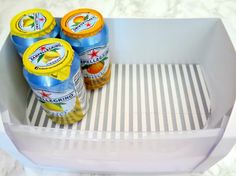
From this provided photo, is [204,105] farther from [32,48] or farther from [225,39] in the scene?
[32,48]

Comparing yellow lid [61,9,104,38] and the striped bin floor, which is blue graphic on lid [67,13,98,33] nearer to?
yellow lid [61,9,104,38]

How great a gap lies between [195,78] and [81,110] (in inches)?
12.0

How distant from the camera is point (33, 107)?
58 cm

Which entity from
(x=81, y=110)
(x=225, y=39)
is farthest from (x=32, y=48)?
(x=225, y=39)

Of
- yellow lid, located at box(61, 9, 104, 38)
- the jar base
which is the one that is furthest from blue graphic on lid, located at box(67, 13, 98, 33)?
the jar base

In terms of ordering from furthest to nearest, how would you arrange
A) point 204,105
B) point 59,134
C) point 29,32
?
point 204,105
point 29,32
point 59,134

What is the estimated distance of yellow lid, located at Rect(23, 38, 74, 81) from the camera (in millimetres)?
410

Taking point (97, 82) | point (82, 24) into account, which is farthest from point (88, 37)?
point (97, 82)

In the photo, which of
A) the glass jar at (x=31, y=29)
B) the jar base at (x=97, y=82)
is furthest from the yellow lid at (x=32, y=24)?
the jar base at (x=97, y=82)

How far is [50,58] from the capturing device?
426mm

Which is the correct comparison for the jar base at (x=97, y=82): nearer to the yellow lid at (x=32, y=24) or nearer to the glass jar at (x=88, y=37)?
the glass jar at (x=88, y=37)

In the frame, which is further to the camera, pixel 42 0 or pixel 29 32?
pixel 42 0

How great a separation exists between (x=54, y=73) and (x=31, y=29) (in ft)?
0.42

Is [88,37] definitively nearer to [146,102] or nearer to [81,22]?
[81,22]
